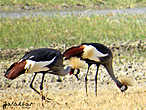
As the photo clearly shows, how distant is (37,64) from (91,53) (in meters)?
1.15

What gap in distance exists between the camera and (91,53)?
28.8ft

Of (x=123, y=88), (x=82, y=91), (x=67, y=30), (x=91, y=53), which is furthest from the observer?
(x=67, y=30)

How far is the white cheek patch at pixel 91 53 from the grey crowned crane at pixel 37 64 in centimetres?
42

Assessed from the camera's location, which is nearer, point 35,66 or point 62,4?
point 35,66

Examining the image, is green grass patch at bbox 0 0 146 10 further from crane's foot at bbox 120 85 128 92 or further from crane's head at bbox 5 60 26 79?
crane's head at bbox 5 60 26 79

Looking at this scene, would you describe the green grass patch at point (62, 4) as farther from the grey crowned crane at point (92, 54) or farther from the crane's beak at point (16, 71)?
the crane's beak at point (16, 71)

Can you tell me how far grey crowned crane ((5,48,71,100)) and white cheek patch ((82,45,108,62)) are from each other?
1.38 feet

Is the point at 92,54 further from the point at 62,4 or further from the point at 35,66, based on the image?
the point at 62,4

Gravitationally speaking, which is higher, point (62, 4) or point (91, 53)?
point (91, 53)

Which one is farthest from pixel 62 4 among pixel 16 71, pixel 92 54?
pixel 16 71

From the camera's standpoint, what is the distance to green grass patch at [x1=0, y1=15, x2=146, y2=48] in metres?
16.1

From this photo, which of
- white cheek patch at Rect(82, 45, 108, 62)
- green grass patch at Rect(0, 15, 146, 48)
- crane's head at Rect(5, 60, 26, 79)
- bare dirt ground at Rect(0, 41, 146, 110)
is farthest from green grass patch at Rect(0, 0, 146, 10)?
crane's head at Rect(5, 60, 26, 79)

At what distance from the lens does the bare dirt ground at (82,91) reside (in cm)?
752

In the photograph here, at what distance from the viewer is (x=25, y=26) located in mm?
17469
